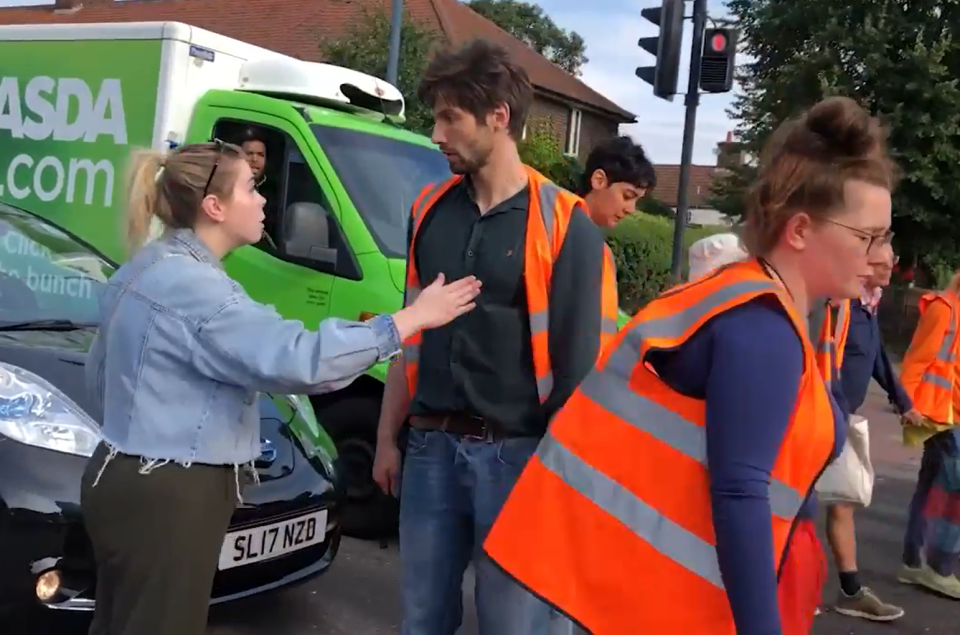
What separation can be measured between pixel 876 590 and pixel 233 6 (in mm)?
34127

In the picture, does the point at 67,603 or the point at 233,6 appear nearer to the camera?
the point at 67,603

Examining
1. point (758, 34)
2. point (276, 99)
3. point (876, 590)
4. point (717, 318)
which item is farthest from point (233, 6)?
point (717, 318)

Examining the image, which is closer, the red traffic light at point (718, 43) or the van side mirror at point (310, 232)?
the van side mirror at point (310, 232)

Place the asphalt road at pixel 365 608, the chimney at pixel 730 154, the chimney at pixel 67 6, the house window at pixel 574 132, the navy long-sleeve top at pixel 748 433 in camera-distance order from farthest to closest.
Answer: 1. the house window at pixel 574 132
2. the chimney at pixel 67 6
3. the chimney at pixel 730 154
4. the asphalt road at pixel 365 608
5. the navy long-sleeve top at pixel 748 433

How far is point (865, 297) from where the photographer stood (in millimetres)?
5020

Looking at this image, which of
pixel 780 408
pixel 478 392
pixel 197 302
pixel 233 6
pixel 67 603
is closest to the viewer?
pixel 780 408

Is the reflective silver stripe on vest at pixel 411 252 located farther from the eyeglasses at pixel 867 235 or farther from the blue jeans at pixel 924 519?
the blue jeans at pixel 924 519

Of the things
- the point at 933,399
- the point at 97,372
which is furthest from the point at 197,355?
the point at 933,399

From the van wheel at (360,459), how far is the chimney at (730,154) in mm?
20541

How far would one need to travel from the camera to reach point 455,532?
270 centimetres

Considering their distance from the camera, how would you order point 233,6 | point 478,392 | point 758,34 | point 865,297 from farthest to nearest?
point 233,6, point 758,34, point 865,297, point 478,392

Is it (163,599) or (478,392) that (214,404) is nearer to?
(163,599)

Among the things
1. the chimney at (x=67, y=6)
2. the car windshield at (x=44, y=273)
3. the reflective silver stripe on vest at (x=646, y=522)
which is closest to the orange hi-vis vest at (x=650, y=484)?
the reflective silver stripe on vest at (x=646, y=522)

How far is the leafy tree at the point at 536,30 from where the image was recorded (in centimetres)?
5403
